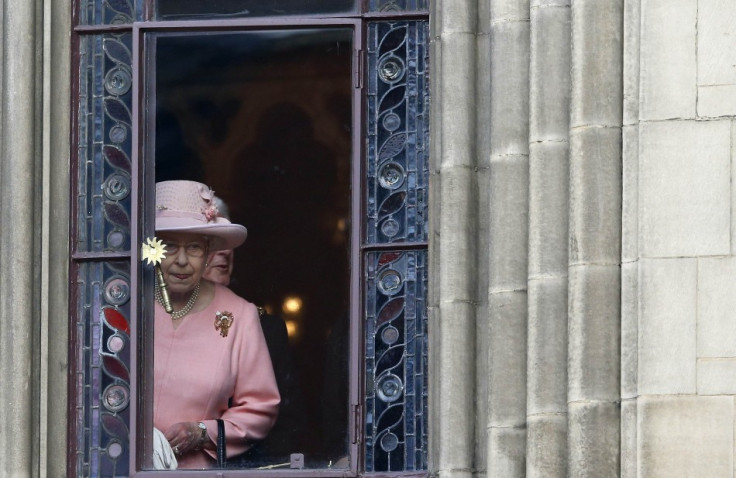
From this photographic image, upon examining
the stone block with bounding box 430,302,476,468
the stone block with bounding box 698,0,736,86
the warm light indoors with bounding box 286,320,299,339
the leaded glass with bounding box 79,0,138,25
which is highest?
the leaded glass with bounding box 79,0,138,25

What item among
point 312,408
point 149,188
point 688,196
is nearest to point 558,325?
point 688,196

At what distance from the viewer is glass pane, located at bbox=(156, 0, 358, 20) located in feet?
41.6

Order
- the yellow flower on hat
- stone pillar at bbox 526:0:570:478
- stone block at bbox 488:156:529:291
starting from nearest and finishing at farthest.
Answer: stone pillar at bbox 526:0:570:478 → stone block at bbox 488:156:529:291 → the yellow flower on hat

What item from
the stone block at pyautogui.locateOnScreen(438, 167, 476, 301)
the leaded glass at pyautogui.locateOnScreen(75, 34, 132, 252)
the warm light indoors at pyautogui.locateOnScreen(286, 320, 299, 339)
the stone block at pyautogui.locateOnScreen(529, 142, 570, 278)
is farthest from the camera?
the leaded glass at pyautogui.locateOnScreen(75, 34, 132, 252)

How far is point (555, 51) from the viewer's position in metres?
11.4

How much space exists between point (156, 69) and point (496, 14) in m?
1.87

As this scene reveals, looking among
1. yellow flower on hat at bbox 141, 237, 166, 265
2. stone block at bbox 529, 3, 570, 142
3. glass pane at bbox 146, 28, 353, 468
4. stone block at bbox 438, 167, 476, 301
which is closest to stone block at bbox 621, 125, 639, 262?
stone block at bbox 529, 3, 570, 142

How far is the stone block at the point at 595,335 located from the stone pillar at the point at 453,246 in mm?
822

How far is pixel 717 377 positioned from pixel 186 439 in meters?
2.73

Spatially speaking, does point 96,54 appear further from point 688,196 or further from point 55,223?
point 688,196

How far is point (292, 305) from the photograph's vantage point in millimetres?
12391

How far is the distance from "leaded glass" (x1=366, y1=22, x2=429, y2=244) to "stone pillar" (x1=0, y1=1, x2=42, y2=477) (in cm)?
156

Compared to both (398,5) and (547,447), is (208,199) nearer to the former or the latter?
(398,5)

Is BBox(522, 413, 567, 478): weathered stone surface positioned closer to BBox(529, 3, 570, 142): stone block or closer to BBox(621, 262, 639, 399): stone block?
BBox(621, 262, 639, 399): stone block
